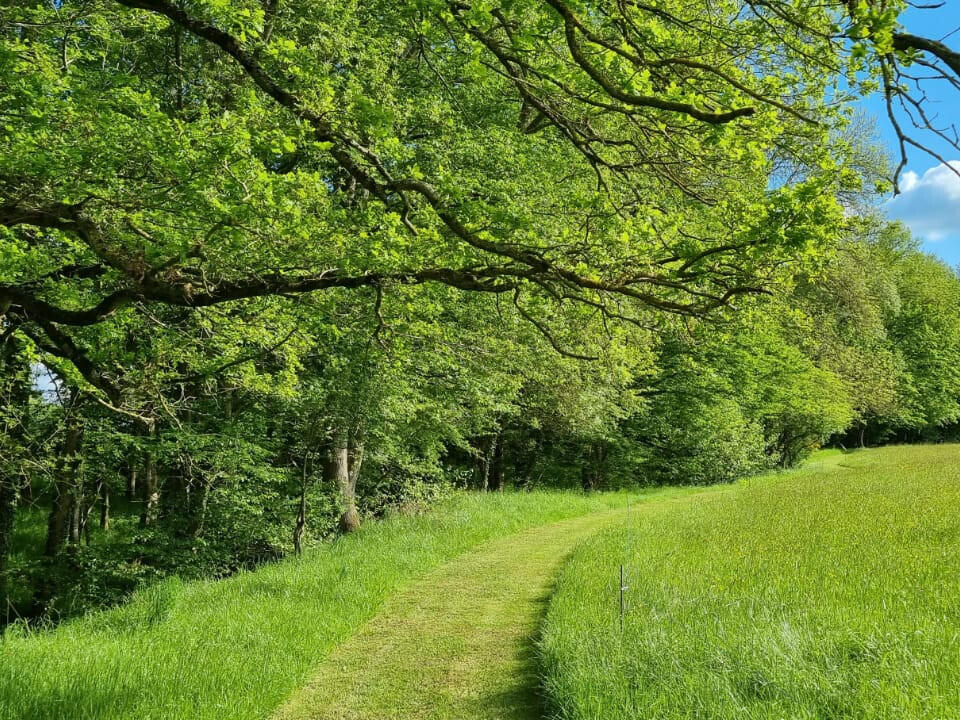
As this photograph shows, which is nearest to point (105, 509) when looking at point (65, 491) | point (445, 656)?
point (65, 491)

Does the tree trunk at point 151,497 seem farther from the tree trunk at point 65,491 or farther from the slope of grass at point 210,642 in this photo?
the slope of grass at point 210,642

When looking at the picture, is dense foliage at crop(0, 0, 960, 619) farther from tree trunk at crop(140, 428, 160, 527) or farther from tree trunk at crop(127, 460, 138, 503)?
tree trunk at crop(127, 460, 138, 503)

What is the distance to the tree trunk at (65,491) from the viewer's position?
12.2 meters

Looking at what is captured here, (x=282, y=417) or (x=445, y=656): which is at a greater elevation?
(x=282, y=417)

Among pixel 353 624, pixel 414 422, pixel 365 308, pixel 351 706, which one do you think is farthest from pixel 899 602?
pixel 414 422

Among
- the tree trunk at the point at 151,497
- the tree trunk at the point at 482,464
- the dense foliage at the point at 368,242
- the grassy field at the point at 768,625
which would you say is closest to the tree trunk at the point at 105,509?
the dense foliage at the point at 368,242

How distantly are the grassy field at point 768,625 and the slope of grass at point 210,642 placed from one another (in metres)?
2.52

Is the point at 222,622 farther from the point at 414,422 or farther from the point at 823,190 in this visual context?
the point at 414,422

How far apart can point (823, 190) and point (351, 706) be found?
5615 millimetres

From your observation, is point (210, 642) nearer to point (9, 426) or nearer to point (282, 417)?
point (9, 426)

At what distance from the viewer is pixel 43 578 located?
1307 cm

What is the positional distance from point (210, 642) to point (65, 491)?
904 cm

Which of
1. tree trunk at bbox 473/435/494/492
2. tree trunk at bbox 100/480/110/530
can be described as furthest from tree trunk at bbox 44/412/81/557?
tree trunk at bbox 473/435/494/492

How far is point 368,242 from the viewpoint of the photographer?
21.7ft
